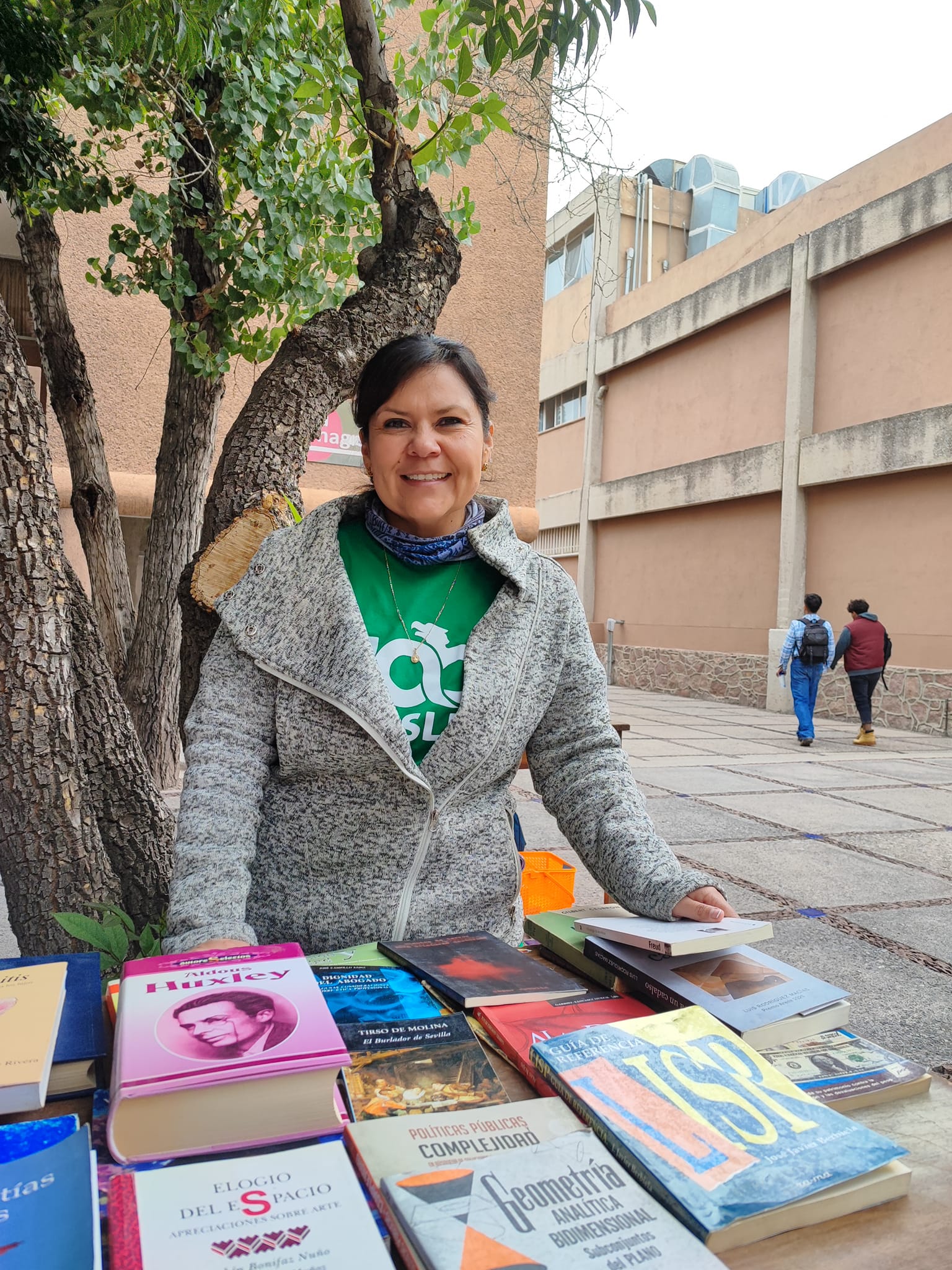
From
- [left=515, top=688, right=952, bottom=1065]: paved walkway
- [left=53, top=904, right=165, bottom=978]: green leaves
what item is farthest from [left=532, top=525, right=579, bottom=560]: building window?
[left=53, top=904, right=165, bottom=978]: green leaves

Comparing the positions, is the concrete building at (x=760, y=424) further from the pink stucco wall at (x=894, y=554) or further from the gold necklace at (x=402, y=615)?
the gold necklace at (x=402, y=615)

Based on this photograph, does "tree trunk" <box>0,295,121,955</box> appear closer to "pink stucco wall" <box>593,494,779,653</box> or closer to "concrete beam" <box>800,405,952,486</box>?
"concrete beam" <box>800,405,952,486</box>

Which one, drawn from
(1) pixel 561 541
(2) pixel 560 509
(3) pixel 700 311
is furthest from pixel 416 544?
(1) pixel 561 541

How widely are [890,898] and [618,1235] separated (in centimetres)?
447

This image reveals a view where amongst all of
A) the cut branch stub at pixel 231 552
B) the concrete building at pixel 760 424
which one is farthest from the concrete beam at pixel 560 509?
the cut branch stub at pixel 231 552

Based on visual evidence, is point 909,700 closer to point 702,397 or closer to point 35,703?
point 702,397

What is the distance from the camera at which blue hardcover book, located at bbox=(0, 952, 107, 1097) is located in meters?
1.04

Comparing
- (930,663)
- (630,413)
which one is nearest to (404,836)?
(930,663)

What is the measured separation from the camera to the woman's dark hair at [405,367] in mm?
1767

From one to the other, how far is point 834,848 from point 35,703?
4880 mm

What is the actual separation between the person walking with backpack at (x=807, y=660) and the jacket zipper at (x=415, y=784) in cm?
974

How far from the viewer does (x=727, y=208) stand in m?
20.8

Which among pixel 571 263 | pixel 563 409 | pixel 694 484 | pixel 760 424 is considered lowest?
pixel 694 484

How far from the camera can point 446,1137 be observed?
92 cm
